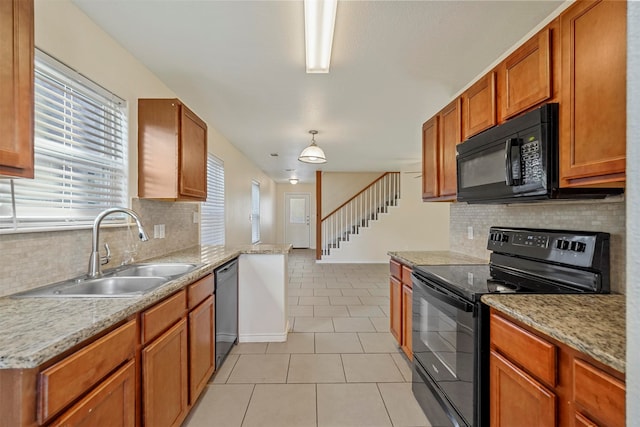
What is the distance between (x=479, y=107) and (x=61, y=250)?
A: 8.66ft

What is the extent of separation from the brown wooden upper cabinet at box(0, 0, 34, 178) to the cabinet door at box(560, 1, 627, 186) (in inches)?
84.2

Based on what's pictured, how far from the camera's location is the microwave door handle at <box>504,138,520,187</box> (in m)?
1.48

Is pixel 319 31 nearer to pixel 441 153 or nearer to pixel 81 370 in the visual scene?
pixel 441 153

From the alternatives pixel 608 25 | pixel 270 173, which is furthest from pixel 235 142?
pixel 608 25

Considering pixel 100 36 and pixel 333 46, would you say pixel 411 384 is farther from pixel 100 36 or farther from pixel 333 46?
pixel 100 36

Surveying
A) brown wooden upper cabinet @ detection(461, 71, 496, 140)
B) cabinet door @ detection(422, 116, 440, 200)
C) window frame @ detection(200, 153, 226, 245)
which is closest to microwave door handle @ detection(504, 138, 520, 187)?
brown wooden upper cabinet @ detection(461, 71, 496, 140)

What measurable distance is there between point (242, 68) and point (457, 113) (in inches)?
68.6

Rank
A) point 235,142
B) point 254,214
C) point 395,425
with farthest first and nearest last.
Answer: point 254,214
point 235,142
point 395,425

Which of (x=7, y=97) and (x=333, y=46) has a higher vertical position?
(x=333, y=46)

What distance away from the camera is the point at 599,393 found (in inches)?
32.9

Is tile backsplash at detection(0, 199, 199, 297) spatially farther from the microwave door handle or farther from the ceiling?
the microwave door handle

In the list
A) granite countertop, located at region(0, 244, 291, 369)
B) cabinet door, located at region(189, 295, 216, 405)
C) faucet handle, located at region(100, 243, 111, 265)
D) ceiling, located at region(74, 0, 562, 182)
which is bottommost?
cabinet door, located at region(189, 295, 216, 405)

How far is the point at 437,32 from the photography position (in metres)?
1.92

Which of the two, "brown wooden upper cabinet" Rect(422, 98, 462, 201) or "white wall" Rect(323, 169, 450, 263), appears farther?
"white wall" Rect(323, 169, 450, 263)
